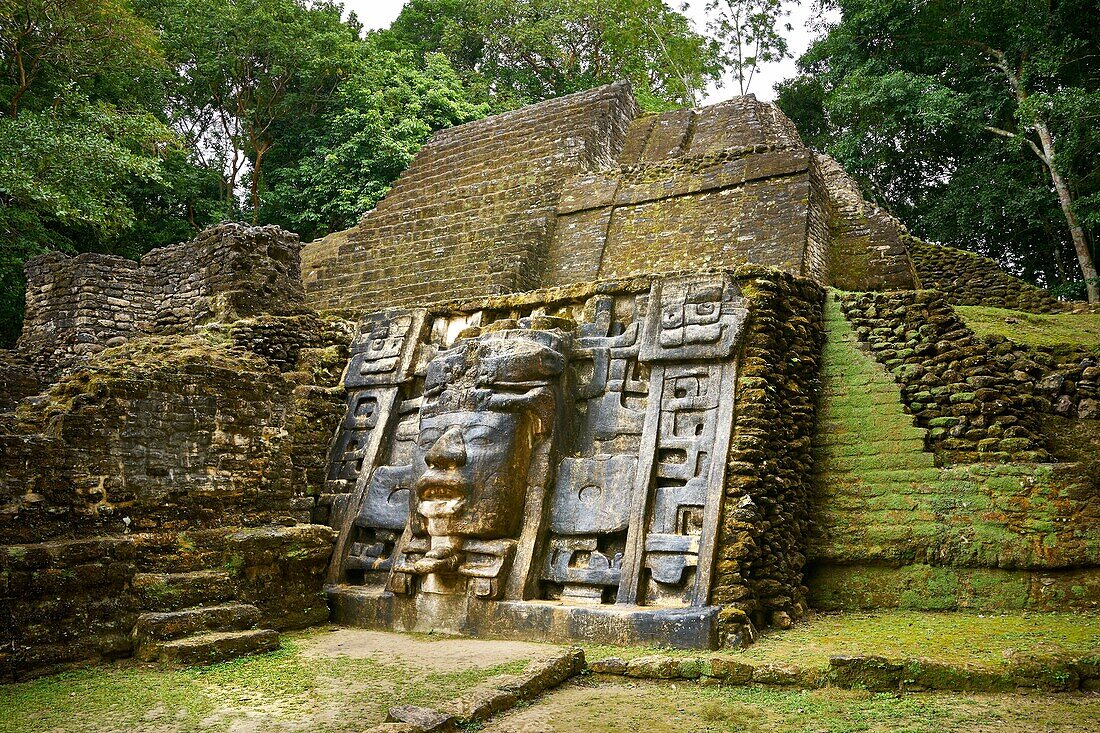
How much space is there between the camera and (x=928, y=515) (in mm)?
6633

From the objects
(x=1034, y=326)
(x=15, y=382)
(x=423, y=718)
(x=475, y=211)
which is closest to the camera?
(x=423, y=718)

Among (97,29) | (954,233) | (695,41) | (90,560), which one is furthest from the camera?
(695,41)

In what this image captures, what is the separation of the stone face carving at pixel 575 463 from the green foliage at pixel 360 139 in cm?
1232

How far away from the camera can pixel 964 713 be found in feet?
14.2

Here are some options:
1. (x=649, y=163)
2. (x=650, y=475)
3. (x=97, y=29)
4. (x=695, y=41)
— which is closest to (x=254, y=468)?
(x=650, y=475)

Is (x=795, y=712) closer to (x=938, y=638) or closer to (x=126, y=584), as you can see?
(x=938, y=638)

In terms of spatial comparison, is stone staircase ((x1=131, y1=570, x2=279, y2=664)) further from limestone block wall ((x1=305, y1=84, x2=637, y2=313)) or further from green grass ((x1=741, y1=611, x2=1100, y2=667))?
limestone block wall ((x1=305, y1=84, x2=637, y2=313))

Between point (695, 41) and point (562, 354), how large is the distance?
19.7 meters

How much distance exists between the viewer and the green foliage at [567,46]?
23.5 m

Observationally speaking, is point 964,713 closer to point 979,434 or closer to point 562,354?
point 979,434

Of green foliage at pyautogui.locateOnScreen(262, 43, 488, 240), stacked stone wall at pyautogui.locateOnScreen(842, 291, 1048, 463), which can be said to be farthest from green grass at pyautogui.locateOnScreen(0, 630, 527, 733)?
green foliage at pyautogui.locateOnScreen(262, 43, 488, 240)

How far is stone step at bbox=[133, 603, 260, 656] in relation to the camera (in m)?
5.98

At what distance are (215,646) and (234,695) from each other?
919 millimetres

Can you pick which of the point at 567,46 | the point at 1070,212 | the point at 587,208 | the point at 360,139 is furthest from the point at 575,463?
the point at 567,46
